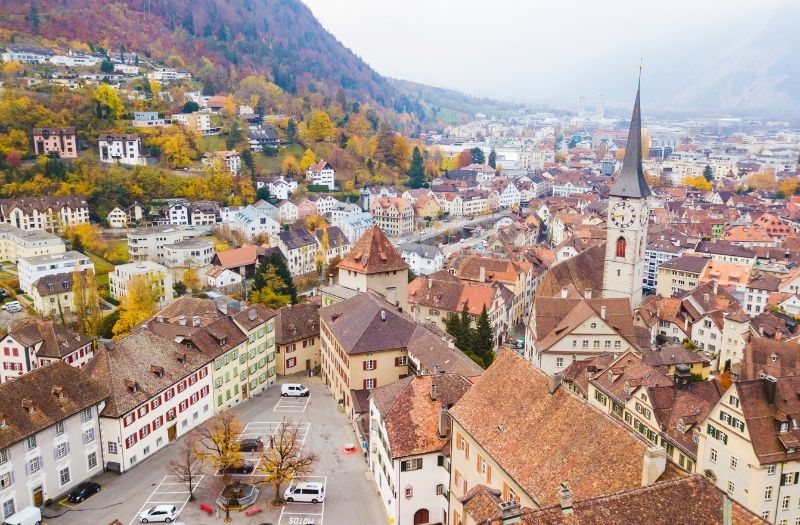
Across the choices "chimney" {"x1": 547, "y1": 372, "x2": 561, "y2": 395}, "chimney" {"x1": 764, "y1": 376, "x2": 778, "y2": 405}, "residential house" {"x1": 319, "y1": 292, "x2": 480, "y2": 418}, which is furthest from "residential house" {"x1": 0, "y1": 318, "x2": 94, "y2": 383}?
"chimney" {"x1": 764, "y1": 376, "x2": 778, "y2": 405}

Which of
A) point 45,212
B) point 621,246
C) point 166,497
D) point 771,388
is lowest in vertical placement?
point 166,497

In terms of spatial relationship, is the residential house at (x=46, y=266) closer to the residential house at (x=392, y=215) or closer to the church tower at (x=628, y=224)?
the church tower at (x=628, y=224)

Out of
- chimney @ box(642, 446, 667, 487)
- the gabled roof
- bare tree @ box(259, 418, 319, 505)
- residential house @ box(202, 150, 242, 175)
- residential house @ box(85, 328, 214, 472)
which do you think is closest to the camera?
chimney @ box(642, 446, 667, 487)

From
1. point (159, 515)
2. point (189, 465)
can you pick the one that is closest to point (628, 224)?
point (189, 465)

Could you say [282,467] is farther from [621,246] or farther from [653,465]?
[621,246]

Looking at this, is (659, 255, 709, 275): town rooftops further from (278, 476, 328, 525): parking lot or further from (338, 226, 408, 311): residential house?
(278, 476, 328, 525): parking lot

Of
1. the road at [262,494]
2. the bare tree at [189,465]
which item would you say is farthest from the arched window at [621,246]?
the bare tree at [189,465]
